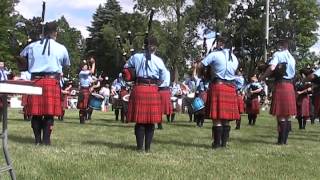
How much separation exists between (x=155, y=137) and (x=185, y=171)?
4658 mm

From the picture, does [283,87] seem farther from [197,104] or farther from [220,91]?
[197,104]

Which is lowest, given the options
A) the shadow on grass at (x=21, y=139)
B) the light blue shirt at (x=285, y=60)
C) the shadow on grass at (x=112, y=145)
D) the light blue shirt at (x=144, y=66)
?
the shadow on grass at (x=112, y=145)

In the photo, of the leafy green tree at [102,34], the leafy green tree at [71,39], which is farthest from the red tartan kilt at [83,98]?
the leafy green tree at [71,39]

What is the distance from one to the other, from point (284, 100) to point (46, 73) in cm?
389

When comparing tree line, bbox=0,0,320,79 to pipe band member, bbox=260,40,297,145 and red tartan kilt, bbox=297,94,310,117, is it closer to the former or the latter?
red tartan kilt, bbox=297,94,310,117

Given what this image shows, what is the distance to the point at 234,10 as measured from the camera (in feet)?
195

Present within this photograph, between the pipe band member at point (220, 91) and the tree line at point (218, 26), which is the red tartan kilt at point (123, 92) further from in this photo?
the tree line at point (218, 26)

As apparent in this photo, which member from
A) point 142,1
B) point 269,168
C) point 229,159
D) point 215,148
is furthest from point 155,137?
point 142,1

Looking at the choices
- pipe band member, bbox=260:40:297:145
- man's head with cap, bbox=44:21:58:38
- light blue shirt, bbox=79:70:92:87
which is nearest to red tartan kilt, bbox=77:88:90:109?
light blue shirt, bbox=79:70:92:87

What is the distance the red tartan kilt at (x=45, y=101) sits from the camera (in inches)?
347

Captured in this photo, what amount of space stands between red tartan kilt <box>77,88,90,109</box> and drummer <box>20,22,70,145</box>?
6.67 m

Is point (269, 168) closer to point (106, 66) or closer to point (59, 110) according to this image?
point (59, 110)

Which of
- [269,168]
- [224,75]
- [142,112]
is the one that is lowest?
[269,168]

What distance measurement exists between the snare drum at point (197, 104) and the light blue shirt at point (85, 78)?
8.92 ft
